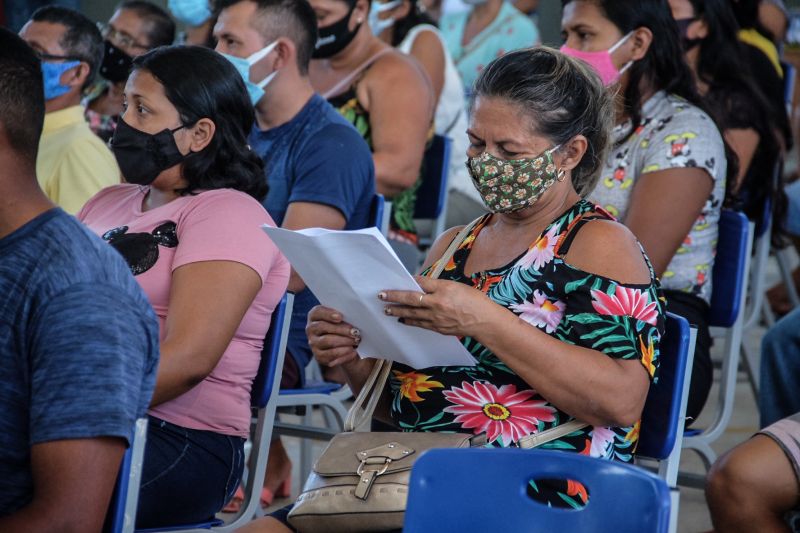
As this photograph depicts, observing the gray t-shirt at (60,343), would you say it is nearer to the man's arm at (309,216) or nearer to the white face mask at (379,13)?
the man's arm at (309,216)

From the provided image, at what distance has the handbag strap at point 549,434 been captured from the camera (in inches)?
76.2

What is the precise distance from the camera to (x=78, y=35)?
3998mm

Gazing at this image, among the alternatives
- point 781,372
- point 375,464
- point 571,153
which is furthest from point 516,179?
point 781,372

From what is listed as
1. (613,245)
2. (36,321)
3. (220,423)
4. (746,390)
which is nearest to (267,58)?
(220,423)

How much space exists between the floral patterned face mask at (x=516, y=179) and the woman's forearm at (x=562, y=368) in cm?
28

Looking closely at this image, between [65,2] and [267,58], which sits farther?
[65,2]

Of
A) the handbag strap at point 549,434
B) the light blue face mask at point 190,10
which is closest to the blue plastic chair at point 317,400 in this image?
the handbag strap at point 549,434

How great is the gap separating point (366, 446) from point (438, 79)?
3443 millimetres

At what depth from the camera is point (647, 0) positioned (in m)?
3.20

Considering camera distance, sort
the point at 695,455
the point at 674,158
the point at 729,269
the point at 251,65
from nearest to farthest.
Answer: the point at 674,158, the point at 729,269, the point at 251,65, the point at 695,455

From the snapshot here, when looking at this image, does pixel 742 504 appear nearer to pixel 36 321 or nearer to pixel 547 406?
pixel 547 406

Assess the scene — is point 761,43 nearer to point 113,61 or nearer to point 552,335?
point 113,61

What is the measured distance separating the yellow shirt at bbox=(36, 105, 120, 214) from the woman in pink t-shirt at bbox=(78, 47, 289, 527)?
2.61 ft

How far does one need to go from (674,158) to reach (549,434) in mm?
1289
